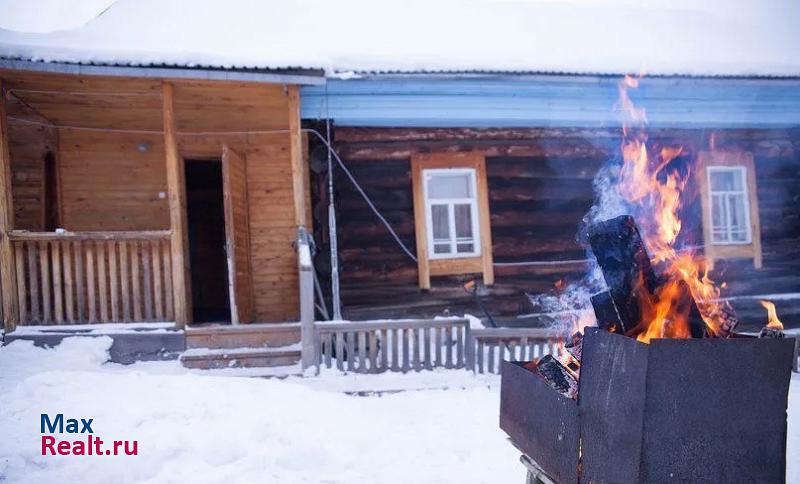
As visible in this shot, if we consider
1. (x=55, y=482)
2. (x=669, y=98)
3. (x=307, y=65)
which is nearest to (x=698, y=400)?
(x=55, y=482)

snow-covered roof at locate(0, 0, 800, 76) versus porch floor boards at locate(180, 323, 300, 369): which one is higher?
snow-covered roof at locate(0, 0, 800, 76)

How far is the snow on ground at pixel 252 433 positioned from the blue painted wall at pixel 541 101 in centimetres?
431

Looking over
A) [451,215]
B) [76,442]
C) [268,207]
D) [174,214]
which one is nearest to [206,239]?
[268,207]

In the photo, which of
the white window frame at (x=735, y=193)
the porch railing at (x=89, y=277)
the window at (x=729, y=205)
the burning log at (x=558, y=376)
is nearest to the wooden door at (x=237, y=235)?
the porch railing at (x=89, y=277)

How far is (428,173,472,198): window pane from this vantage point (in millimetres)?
7973

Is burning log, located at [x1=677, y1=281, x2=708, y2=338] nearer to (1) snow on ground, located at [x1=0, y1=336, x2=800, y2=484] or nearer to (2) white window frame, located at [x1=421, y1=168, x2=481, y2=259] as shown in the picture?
(1) snow on ground, located at [x1=0, y1=336, x2=800, y2=484]

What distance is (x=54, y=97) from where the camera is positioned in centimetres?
677

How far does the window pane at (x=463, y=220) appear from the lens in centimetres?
802

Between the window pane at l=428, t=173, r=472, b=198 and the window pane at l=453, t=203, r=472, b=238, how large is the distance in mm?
196

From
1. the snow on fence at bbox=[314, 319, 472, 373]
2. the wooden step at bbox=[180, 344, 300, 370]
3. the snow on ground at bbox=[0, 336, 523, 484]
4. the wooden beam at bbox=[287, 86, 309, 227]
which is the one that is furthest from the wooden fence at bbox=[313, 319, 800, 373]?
the wooden beam at bbox=[287, 86, 309, 227]

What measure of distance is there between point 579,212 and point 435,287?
3051 mm

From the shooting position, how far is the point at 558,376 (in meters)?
2.64

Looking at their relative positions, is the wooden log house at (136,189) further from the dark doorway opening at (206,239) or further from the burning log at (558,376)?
the burning log at (558,376)

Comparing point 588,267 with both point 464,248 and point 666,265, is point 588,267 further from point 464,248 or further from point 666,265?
point 666,265
